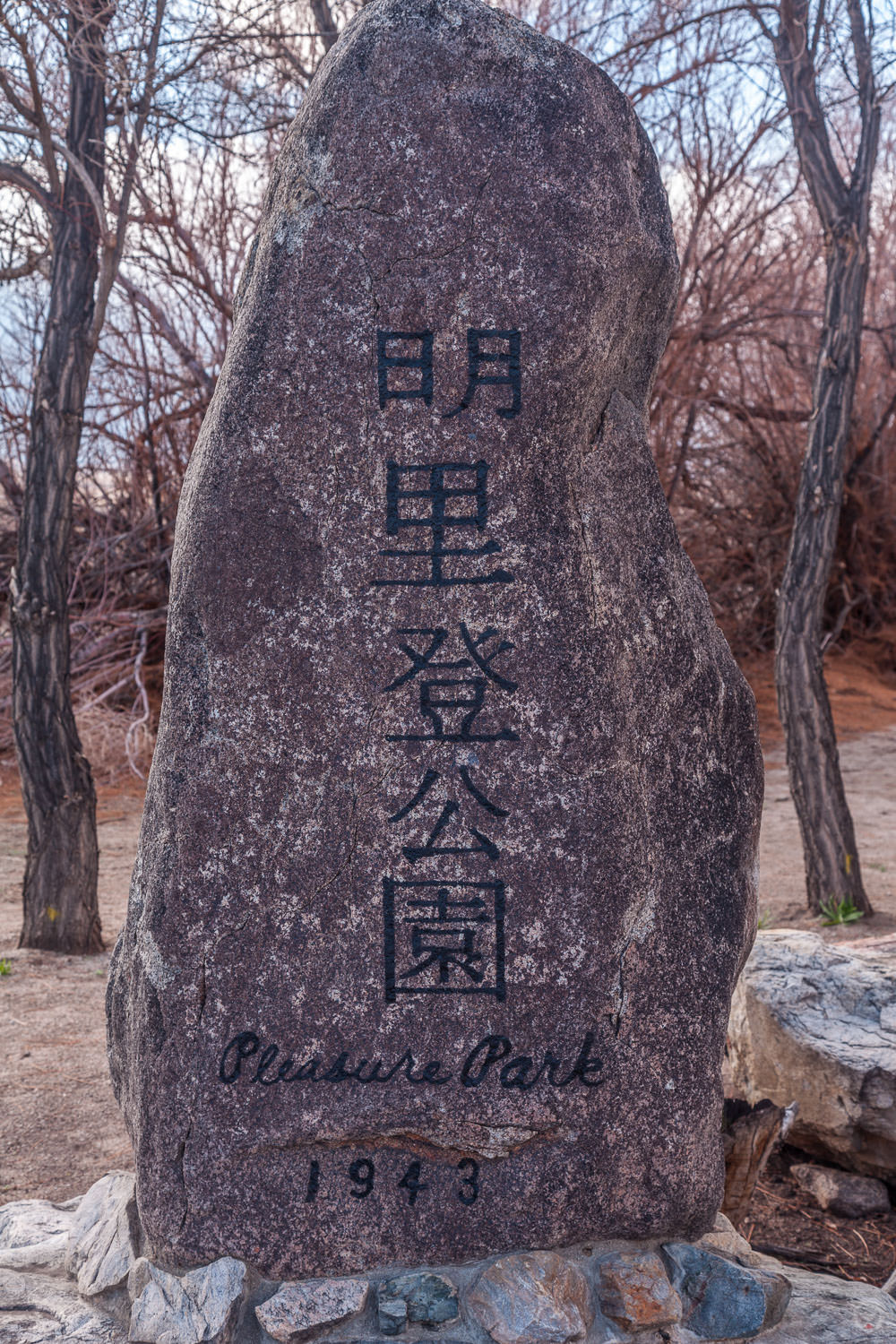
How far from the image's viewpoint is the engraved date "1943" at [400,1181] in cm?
201

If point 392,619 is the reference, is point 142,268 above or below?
above

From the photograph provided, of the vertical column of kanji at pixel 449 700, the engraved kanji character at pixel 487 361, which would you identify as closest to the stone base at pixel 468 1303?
the vertical column of kanji at pixel 449 700

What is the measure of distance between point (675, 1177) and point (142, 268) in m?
6.75

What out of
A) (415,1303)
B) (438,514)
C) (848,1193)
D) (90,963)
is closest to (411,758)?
(438,514)

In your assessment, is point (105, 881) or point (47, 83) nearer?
point (47, 83)

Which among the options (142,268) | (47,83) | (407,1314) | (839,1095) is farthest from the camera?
(142,268)

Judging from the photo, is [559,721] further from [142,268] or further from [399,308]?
[142,268]

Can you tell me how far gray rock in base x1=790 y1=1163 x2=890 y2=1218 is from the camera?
3010mm

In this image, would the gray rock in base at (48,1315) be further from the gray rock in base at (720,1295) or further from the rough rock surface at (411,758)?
the gray rock in base at (720,1295)

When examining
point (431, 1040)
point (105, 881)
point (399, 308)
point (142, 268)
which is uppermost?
point (142, 268)

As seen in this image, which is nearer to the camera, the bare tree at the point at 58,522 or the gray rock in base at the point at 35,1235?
the gray rock in base at the point at 35,1235

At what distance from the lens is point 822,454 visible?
5.09 m

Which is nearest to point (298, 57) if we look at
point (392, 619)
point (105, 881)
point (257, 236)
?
point (105, 881)

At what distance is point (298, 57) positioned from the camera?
20.5 feet
